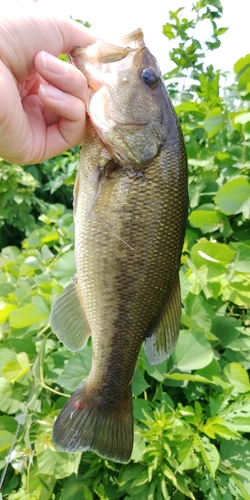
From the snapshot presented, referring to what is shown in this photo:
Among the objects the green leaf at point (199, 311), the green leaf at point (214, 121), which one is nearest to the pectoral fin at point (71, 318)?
the green leaf at point (199, 311)

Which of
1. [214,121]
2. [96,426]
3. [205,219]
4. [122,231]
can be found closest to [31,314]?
[96,426]

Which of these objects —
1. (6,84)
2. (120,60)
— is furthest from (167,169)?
(6,84)

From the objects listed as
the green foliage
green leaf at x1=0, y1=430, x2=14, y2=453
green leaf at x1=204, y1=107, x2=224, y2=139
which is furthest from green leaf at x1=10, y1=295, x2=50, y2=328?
green leaf at x1=204, y1=107, x2=224, y2=139

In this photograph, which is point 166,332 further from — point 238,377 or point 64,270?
point 64,270

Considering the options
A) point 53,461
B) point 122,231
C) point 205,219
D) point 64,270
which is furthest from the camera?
point 205,219

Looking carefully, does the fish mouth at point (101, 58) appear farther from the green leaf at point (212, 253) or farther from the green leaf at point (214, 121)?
the green leaf at point (214, 121)

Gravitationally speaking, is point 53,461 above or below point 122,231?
below

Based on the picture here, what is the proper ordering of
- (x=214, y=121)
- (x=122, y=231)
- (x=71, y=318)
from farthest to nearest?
(x=214, y=121)
(x=71, y=318)
(x=122, y=231)
